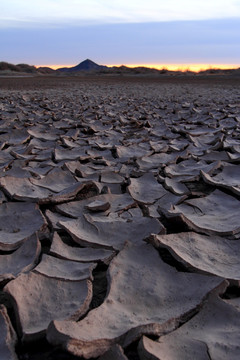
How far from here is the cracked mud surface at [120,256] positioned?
0.72 meters

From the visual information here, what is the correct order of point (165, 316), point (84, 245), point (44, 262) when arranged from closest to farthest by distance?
point (165, 316), point (44, 262), point (84, 245)

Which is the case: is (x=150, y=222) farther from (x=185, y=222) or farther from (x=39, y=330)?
(x=39, y=330)

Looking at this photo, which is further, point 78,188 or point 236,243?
point 78,188

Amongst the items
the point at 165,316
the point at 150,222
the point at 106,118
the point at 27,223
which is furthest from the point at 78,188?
the point at 106,118

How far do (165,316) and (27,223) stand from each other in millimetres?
629

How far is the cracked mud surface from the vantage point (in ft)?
2.36

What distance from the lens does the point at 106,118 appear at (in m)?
3.86

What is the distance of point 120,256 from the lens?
3.33 ft

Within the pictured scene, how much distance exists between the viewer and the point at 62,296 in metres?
0.86

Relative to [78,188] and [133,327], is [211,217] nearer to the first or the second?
[78,188]

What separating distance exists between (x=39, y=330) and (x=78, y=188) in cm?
85

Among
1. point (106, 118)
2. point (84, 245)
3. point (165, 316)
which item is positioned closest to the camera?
Answer: point (165, 316)

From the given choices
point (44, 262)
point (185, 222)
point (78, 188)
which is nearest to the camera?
point (44, 262)

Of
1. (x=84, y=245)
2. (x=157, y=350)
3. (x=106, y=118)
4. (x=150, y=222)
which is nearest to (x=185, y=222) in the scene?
(x=150, y=222)
